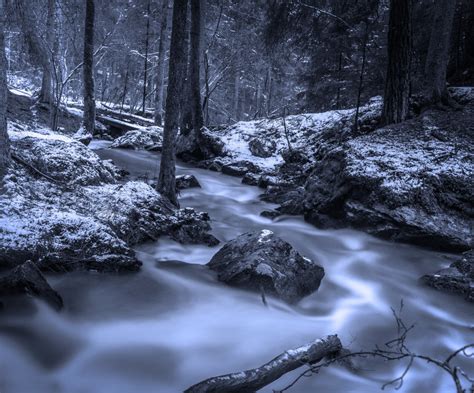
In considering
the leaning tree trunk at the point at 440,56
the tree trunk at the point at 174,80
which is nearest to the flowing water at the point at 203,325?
the tree trunk at the point at 174,80

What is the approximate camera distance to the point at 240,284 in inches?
214

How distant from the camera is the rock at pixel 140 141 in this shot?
16.1 metres

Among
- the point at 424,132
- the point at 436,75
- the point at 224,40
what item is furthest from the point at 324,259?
the point at 224,40

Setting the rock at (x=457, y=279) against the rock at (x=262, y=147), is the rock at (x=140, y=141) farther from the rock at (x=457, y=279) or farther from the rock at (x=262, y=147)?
the rock at (x=457, y=279)

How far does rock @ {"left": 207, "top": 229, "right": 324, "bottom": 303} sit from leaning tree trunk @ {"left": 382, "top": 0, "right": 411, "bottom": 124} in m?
5.52

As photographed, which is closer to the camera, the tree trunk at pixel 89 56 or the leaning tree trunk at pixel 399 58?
the leaning tree trunk at pixel 399 58

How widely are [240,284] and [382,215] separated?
361 cm

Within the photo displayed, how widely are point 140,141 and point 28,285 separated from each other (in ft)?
42.1

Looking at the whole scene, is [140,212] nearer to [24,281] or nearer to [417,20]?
[24,281]

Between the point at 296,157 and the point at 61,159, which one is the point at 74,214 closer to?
the point at 61,159

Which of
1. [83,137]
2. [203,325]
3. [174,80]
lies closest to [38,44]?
[83,137]

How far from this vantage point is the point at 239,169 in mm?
13781

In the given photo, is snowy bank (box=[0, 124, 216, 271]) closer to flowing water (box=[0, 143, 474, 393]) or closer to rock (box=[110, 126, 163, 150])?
flowing water (box=[0, 143, 474, 393])

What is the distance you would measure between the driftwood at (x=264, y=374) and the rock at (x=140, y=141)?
1348cm
